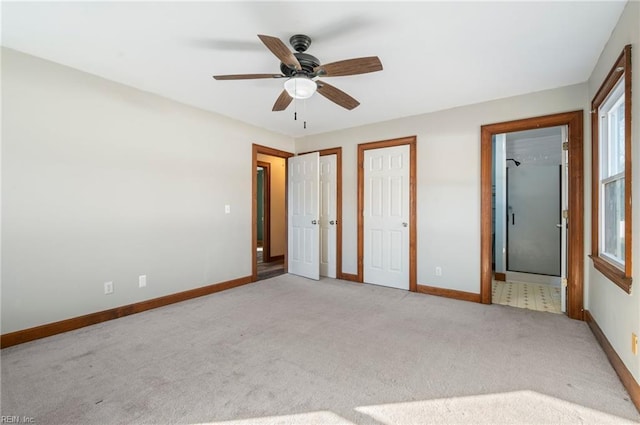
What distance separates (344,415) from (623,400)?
1.63 m

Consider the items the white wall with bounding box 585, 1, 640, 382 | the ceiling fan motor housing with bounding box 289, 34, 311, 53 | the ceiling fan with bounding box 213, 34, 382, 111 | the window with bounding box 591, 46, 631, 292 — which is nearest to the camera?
the white wall with bounding box 585, 1, 640, 382

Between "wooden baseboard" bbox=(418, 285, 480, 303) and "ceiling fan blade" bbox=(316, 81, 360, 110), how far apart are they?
8.46ft

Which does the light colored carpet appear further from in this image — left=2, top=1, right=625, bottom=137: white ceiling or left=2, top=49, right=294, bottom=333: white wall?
left=2, top=1, right=625, bottom=137: white ceiling

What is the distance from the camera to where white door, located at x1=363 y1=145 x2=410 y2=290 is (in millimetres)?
4156

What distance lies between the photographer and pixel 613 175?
2.35 meters

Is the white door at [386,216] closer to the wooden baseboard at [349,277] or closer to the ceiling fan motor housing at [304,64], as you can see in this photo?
the wooden baseboard at [349,277]

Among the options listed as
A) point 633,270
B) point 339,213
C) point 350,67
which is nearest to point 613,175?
point 633,270

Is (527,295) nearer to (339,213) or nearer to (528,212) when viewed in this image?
(528,212)

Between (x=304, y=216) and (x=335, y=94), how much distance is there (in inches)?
103

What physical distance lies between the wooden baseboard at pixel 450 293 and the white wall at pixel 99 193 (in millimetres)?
2711

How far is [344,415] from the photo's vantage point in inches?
63.7

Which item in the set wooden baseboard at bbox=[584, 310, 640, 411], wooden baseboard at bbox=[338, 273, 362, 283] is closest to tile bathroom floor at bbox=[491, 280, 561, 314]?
wooden baseboard at bbox=[584, 310, 640, 411]

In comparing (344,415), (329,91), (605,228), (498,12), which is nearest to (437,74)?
(498,12)

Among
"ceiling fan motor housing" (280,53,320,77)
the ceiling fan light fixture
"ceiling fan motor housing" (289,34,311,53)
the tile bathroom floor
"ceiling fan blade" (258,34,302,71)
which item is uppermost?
"ceiling fan motor housing" (289,34,311,53)
